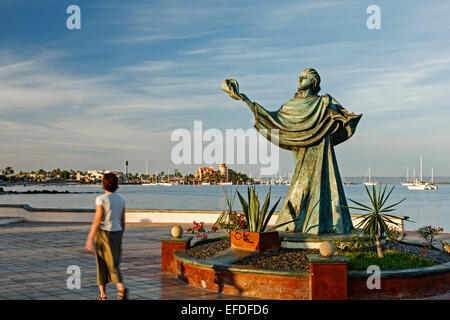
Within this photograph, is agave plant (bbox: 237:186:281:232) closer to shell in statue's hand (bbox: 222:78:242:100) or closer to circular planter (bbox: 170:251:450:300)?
circular planter (bbox: 170:251:450:300)

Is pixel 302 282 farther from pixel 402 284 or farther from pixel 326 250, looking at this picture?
pixel 402 284

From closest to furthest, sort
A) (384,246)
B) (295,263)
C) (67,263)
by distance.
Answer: (295,263)
(384,246)
(67,263)

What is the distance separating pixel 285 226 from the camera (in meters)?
8.80

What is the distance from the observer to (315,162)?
8906 mm

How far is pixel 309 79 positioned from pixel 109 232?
5.28 meters

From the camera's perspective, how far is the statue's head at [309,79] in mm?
9055

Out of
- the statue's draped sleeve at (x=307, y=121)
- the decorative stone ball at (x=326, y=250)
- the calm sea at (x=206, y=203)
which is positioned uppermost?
the statue's draped sleeve at (x=307, y=121)

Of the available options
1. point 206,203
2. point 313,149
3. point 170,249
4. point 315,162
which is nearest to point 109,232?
point 170,249

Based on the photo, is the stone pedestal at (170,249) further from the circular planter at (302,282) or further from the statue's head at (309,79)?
the statue's head at (309,79)
